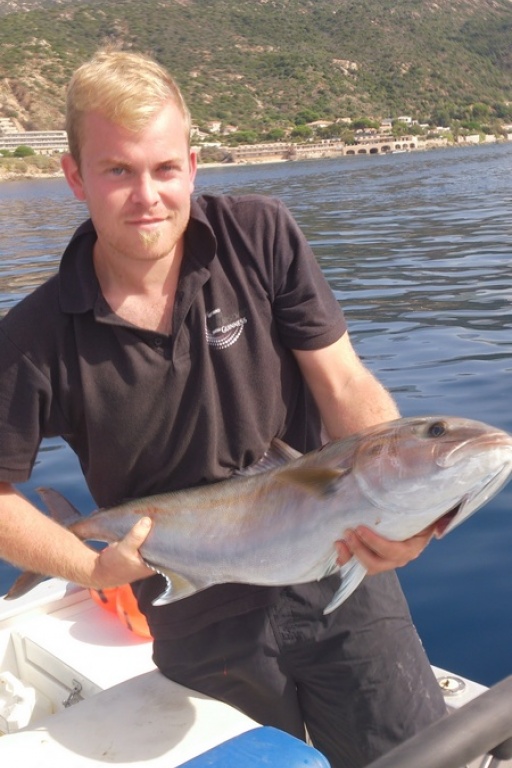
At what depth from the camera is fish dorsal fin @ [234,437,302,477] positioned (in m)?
2.80

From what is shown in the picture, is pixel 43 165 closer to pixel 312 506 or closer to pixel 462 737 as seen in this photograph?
pixel 312 506

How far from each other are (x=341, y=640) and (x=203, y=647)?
0.46 metres

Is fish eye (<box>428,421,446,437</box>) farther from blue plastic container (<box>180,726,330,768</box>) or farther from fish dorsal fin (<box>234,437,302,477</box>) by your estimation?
blue plastic container (<box>180,726,330,768</box>)

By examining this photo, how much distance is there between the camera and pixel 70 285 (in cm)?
290

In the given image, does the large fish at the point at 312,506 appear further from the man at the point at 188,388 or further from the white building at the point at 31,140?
the white building at the point at 31,140

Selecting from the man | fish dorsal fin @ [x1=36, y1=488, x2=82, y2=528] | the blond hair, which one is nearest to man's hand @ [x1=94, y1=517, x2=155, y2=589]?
the man

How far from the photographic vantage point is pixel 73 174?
3.01 meters

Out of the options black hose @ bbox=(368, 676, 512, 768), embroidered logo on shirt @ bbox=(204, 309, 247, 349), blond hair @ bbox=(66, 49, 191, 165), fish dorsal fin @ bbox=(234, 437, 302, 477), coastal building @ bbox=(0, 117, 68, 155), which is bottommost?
coastal building @ bbox=(0, 117, 68, 155)

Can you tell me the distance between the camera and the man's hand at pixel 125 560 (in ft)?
9.32

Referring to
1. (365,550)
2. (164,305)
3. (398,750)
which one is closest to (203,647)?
(365,550)

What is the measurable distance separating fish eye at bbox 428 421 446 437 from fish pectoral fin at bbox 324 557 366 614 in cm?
44

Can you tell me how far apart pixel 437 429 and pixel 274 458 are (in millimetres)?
650

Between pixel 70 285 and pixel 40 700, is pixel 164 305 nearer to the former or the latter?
pixel 70 285

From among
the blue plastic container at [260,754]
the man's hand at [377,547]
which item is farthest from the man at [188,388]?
the blue plastic container at [260,754]
